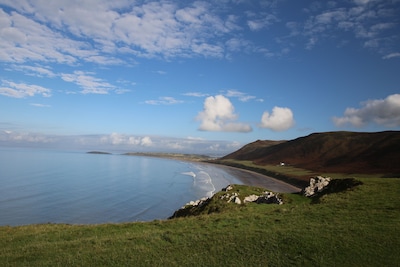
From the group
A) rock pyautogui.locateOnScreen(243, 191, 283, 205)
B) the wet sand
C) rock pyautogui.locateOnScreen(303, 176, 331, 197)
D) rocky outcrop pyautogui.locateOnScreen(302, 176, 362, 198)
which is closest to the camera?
rocky outcrop pyautogui.locateOnScreen(302, 176, 362, 198)

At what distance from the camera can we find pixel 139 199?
5456 cm

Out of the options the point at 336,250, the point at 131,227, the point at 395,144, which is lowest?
the point at 131,227

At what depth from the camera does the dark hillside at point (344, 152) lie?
9746 centimetres

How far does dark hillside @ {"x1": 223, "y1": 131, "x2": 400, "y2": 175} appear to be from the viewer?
3837 inches

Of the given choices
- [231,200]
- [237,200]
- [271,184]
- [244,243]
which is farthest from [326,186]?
[271,184]

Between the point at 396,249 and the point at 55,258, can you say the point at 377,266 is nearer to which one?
the point at 396,249

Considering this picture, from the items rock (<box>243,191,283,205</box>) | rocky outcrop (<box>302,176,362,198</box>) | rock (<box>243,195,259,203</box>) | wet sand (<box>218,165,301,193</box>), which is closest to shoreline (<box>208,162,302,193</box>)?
wet sand (<box>218,165,301,193</box>)

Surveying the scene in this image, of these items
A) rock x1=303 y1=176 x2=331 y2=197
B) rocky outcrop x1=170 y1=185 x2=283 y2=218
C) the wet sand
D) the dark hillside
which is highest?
the dark hillside

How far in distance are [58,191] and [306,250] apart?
5769 cm

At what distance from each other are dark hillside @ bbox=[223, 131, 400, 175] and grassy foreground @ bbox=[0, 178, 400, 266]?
75712 mm

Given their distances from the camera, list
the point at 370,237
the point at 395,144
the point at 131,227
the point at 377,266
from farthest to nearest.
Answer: the point at 395,144
the point at 131,227
the point at 370,237
the point at 377,266

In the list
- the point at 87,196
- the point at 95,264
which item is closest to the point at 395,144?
the point at 87,196

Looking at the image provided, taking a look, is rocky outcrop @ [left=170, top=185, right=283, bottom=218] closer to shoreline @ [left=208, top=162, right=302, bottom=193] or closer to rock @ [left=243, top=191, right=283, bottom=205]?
rock @ [left=243, top=191, right=283, bottom=205]

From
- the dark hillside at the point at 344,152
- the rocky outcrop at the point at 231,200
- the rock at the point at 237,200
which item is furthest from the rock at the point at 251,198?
the dark hillside at the point at 344,152
